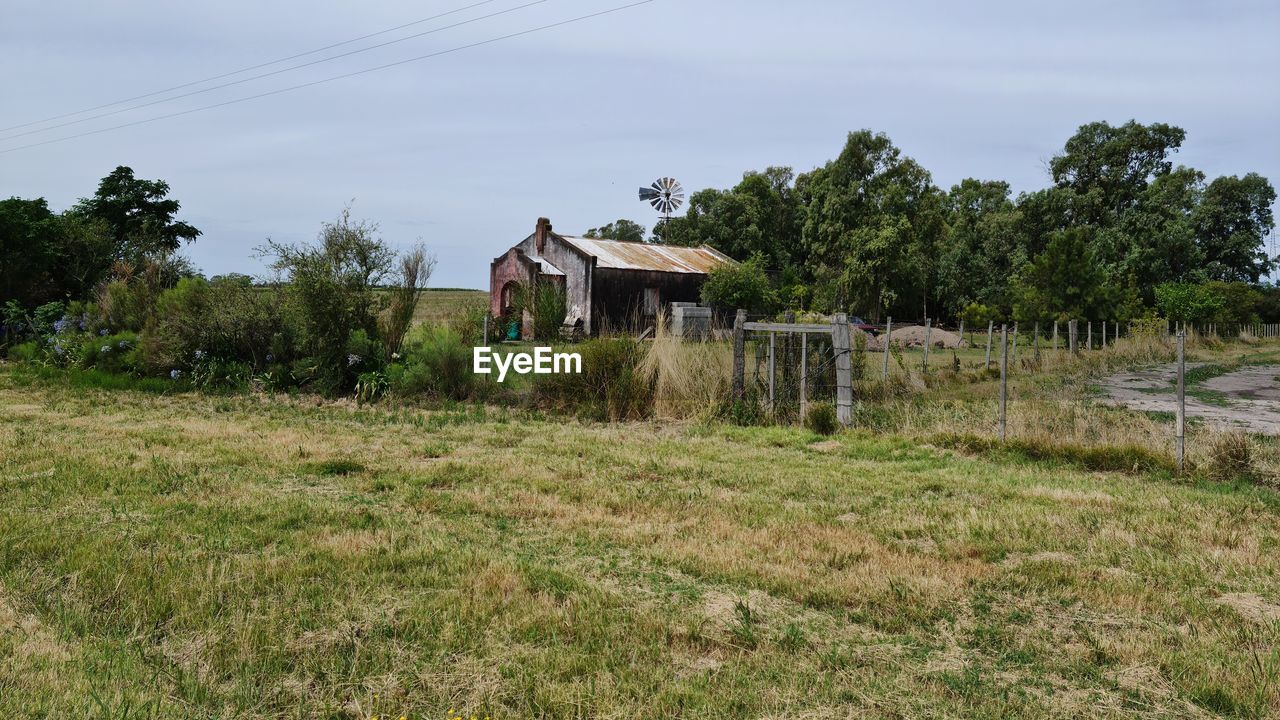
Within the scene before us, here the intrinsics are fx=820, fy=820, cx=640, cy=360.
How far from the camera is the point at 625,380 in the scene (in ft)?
42.1

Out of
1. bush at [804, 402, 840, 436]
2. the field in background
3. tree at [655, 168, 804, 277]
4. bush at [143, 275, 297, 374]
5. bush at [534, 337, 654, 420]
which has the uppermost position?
tree at [655, 168, 804, 277]

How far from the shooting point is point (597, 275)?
31547mm

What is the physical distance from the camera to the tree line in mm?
41906

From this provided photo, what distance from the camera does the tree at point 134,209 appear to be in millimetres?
32625

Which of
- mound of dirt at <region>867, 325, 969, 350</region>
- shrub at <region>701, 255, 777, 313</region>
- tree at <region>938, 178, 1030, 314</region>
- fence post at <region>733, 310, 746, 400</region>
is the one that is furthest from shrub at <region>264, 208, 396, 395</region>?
tree at <region>938, 178, 1030, 314</region>

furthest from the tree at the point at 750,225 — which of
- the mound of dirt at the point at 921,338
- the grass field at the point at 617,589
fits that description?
the grass field at the point at 617,589

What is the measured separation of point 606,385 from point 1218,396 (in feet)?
41.7

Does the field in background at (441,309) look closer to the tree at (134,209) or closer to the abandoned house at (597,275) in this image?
the abandoned house at (597,275)

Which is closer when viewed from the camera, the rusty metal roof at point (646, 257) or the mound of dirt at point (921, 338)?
the rusty metal roof at point (646, 257)

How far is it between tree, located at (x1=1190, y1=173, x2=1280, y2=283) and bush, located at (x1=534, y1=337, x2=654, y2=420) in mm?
45873

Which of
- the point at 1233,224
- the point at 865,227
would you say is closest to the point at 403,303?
the point at 865,227

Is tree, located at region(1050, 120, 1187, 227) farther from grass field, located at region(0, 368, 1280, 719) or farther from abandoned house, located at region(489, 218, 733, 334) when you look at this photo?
grass field, located at region(0, 368, 1280, 719)

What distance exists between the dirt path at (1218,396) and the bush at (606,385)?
8.22 metres

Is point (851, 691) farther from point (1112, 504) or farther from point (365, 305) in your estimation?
point (365, 305)
